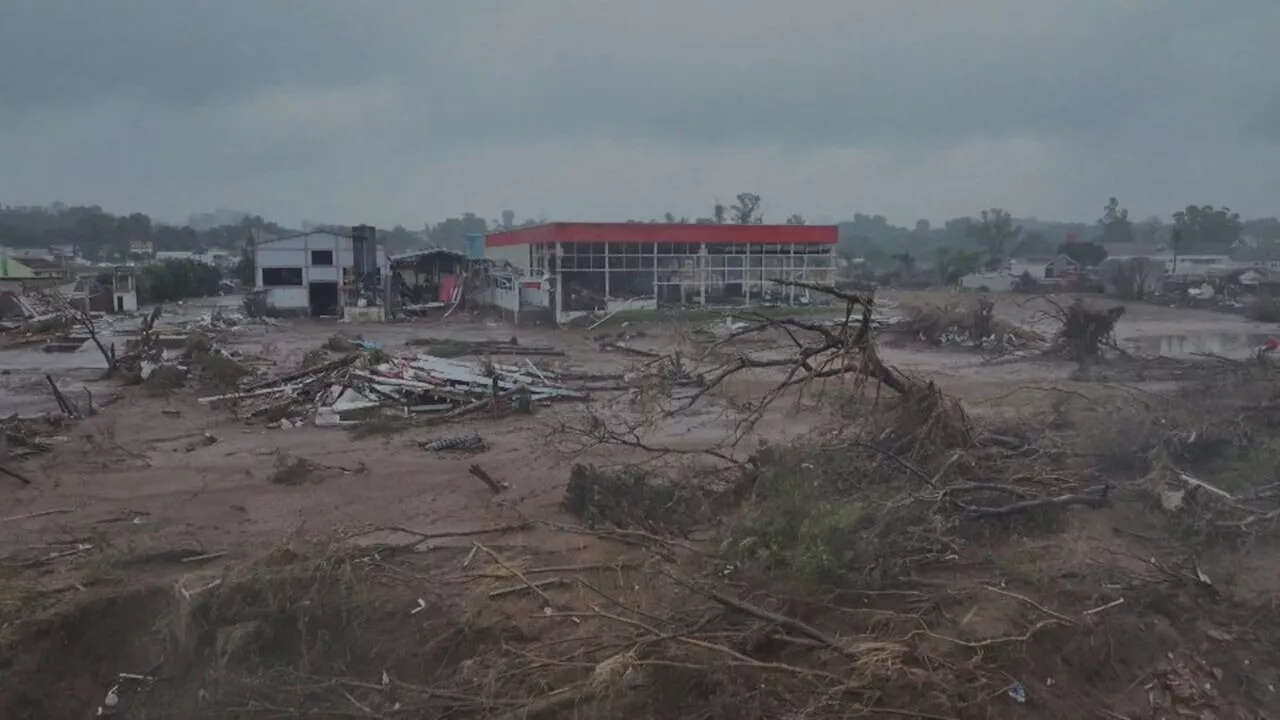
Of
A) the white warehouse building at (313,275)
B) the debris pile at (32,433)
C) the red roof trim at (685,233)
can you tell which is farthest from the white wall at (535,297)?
the debris pile at (32,433)

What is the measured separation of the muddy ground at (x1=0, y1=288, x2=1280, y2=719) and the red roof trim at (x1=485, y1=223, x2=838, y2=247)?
2069cm

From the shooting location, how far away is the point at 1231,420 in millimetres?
8859

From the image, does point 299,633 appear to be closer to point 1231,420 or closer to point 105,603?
point 105,603

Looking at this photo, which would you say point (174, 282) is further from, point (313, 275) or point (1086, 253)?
point (1086, 253)

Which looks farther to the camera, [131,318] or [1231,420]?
[131,318]

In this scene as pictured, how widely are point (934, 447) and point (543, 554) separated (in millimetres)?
3589

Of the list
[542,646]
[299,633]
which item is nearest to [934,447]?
[542,646]

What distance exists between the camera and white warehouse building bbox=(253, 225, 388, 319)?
3450 cm

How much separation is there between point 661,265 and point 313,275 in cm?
1428

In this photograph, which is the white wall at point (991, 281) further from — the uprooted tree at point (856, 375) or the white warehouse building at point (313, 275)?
the uprooted tree at point (856, 375)

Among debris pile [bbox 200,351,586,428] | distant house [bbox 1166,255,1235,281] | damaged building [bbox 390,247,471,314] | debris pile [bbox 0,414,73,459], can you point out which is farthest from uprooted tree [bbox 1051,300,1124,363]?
distant house [bbox 1166,255,1235,281]

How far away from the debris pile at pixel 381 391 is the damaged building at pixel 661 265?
14.2 metres

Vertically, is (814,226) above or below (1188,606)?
above

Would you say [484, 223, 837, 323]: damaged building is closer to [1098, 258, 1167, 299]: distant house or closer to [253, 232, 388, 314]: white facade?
[253, 232, 388, 314]: white facade
